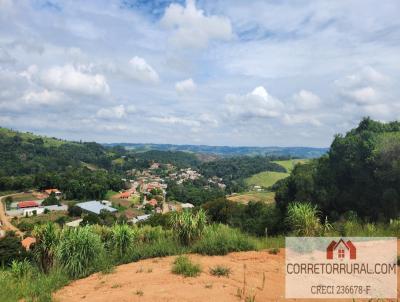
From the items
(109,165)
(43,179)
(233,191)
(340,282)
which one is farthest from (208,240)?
(109,165)

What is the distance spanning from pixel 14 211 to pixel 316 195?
71755 mm

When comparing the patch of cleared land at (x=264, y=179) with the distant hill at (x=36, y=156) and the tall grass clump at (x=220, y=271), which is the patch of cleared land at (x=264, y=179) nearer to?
the distant hill at (x=36, y=156)

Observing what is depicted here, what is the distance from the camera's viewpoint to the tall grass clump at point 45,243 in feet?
29.3

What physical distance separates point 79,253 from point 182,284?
3108 mm

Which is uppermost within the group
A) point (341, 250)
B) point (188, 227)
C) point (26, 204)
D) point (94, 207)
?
point (188, 227)

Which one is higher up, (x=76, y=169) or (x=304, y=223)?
(x=304, y=223)

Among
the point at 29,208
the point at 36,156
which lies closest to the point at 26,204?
the point at 29,208

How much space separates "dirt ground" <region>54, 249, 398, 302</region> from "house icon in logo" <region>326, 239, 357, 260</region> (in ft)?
3.92

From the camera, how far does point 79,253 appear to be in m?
8.09

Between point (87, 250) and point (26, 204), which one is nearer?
point (87, 250)

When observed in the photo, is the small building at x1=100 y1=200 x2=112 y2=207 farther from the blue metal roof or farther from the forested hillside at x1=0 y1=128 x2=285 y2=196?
the forested hillside at x1=0 y1=128 x2=285 y2=196

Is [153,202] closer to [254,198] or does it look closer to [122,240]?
[254,198]

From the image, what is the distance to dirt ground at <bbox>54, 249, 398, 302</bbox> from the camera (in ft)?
19.1

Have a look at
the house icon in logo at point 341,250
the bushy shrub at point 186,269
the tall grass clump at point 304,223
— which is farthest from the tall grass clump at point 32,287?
the tall grass clump at point 304,223
